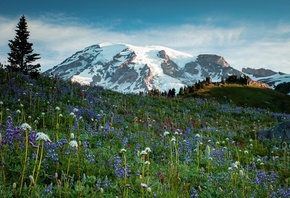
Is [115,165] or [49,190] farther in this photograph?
[115,165]

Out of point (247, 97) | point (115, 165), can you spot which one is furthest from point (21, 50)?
point (247, 97)

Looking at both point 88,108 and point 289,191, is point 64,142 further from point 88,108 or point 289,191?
point 88,108

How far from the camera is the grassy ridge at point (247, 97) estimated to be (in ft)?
189

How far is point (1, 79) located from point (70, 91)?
4.30 metres

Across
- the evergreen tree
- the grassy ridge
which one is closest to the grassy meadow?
the evergreen tree

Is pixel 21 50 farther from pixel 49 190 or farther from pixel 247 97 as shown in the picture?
pixel 247 97

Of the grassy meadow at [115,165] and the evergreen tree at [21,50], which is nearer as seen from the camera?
the grassy meadow at [115,165]

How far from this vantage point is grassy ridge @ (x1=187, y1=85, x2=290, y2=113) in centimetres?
5766

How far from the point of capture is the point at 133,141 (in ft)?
36.2

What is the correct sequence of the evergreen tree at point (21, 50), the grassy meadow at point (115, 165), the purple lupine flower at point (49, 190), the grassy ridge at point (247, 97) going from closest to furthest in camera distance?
the purple lupine flower at point (49, 190), the grassy meadow at point (115, 165), the evergreen tree at point (21, 50), the grassy ridge at point (247, 97)

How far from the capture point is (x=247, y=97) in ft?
208

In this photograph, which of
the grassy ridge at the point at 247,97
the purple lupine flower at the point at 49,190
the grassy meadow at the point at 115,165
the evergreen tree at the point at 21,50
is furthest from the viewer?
the grassy ridge at the point at 247,97

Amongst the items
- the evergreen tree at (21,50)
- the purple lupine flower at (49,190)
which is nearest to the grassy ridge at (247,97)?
the evergreen tree at (21,50)

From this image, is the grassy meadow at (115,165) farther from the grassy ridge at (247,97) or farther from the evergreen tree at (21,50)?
the grassy ridge at (247,97)
